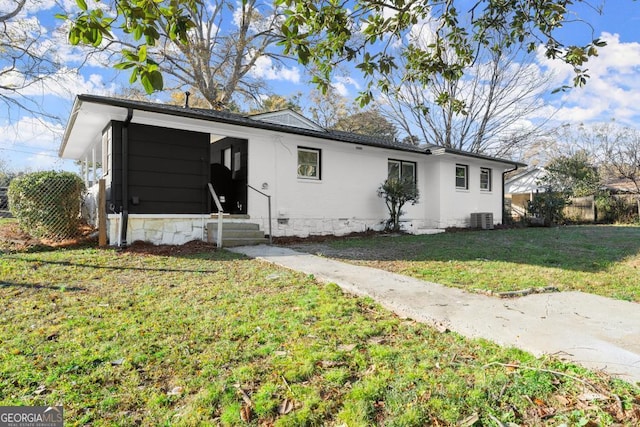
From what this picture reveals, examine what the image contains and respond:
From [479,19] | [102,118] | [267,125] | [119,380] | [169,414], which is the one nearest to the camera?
[169,414]

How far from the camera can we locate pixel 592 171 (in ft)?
70.4

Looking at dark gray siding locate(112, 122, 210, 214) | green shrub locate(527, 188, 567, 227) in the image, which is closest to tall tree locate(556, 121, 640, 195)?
green shrub locate(527, 188, 567, 227)

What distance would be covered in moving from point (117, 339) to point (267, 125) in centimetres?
724

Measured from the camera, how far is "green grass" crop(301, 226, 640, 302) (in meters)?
4.65

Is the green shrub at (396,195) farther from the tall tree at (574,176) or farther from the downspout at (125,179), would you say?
the tall tree at (574,176)

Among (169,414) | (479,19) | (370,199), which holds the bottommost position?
(169,414)

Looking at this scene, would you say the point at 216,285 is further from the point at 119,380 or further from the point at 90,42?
the point at 90,42

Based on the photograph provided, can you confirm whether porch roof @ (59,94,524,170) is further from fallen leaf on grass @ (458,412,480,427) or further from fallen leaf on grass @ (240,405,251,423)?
fallen leaf on grass @ (458,412,480,427)

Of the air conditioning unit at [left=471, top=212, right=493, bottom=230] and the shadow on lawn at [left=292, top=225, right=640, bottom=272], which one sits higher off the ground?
the air conditioning unit at [left=471, top=212, right=493, bottom=230]

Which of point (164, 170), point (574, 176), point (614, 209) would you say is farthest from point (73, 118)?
point (574, 176)

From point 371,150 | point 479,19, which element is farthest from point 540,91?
point 479,19

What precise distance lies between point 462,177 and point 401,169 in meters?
3.07

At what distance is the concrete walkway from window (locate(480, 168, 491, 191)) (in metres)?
12.0

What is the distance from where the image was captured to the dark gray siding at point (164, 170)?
7.81 metres
